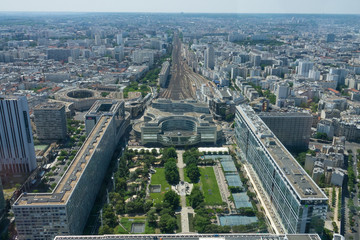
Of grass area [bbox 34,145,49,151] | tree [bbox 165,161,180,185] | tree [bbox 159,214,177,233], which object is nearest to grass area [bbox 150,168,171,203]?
tree [bbox 165,161,180,185]

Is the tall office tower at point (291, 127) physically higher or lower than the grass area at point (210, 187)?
higher

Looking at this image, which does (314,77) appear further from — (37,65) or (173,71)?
(37,65)

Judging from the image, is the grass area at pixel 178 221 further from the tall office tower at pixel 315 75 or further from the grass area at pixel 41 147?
the tall office tower at pixel 315 75

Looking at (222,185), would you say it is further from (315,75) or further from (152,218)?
(315,75)

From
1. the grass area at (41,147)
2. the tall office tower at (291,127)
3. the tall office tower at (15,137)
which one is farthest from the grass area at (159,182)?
the grass area at (41,147)

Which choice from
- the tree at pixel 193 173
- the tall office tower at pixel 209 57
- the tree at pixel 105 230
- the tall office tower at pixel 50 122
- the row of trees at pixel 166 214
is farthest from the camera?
the tall office tower at pixel 209 57

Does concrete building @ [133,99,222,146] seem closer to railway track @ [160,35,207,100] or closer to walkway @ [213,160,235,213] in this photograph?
walkway @ [213,160,235,213]

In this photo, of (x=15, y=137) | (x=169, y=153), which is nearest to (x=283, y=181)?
(x=169, y=153)
